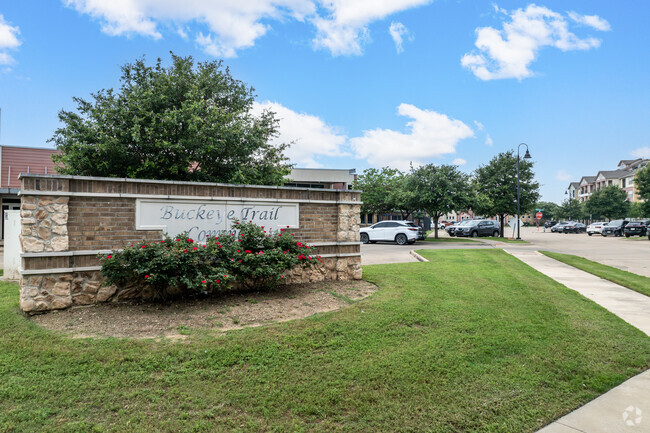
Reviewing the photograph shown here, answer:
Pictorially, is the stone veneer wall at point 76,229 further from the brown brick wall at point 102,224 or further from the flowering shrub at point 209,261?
the flowering shrub at point 209,261

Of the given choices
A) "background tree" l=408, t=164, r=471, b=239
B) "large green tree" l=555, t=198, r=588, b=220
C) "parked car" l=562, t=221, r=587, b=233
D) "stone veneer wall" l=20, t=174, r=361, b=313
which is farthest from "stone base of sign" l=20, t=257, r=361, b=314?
"large green tree" l=555, t=198, r=588, b=220

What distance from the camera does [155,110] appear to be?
12992 mm


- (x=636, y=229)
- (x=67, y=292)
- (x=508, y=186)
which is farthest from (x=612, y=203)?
(x=67, y=292)

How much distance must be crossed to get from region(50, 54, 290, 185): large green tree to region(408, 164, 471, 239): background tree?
16050mm

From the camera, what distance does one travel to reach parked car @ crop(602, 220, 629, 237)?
128 ft

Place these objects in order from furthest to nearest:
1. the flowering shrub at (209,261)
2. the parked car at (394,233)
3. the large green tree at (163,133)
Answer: the parked car at (394,233)
the large green tree at (163,133)
the flowering shrub at (209,261)

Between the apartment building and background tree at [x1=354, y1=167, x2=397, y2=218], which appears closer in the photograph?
background tree at [x1=354, y1=167, x2=397, y2=218]

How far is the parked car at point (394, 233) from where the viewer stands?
75.6 ft

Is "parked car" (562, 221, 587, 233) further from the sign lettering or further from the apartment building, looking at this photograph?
the sign lettering

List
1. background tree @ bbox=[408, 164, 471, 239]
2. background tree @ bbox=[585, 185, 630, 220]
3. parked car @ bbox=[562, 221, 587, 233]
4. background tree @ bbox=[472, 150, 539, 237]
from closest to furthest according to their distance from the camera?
background tree @ bbox=[408, 164, 471, 239]
background tree @ bbox=[472, 150, 539, 237]
parked car @ bbox=[562, 221, 587, 233]
background tree @ bbox=[585, 185, 630, 220]

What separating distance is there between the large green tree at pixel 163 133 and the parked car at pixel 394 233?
36.8 ft

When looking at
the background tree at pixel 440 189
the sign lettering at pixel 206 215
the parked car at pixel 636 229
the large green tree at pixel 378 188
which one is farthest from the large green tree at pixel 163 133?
the parked car at pixel 636 229

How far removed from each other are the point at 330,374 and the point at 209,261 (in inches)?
122

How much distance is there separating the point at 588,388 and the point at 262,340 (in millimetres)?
3336
